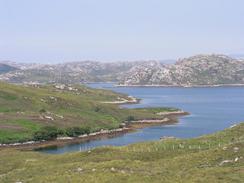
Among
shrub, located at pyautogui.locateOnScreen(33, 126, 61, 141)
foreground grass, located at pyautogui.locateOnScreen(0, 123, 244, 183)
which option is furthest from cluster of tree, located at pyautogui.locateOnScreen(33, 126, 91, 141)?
foreground grass, located at pyautogui.locateOnScreen(0, 123, 244, 183)

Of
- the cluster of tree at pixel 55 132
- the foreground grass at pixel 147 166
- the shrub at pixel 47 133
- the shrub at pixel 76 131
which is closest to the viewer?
the foreground grass at pixel 147 166

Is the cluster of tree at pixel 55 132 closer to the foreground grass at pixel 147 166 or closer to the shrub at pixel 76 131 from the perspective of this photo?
the shrub at pixel 76 131

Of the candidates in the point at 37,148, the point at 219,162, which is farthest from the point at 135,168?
the point at 37,148

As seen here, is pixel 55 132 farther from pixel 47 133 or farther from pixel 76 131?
pixel 76 131

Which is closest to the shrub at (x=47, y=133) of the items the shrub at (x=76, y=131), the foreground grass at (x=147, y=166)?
the shrub at (x=76, y=131)

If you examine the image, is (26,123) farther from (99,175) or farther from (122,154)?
(99,175)

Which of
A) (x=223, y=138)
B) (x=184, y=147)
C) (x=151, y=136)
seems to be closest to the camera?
(x=184, y=147)

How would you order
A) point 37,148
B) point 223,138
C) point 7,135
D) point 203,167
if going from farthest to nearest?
point 7,135 < point 37,148 < point 223,138 < point 203,167
